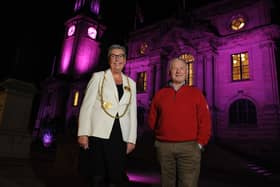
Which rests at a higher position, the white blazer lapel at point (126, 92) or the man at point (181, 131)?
the white blazer lapel at point (126, 92)

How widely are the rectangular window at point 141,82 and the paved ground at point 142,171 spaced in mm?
10292

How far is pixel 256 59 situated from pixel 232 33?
3761 mm

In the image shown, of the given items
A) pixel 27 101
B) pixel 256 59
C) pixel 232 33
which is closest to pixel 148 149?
pixel 27 101

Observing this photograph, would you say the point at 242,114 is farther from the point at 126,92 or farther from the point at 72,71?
the point at 72,71

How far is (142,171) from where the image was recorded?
11.6 meters

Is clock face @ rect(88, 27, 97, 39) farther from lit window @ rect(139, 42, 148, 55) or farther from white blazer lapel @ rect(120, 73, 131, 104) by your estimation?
white blazer lapel @ rect(120, 73, 131, 104)

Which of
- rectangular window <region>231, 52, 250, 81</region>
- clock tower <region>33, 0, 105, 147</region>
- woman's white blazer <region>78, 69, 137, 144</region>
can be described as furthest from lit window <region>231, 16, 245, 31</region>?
clock tower <region>33, 0, 105, 147</region>

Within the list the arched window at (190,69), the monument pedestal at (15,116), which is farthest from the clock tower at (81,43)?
the monument pedestal at (15,116)

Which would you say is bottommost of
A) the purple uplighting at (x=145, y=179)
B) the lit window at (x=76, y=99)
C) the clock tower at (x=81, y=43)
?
the purple uplighting at (x=145, y=179)

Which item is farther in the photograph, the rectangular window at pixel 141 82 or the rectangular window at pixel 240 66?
the rectangular window at pixel 141 82

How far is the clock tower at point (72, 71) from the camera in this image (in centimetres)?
3825

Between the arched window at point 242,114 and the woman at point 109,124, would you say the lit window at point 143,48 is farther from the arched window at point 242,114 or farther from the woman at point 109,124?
the woman at point 109,124

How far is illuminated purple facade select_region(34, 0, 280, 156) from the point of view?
727 inches

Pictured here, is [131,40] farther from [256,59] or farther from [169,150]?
[169,150]
